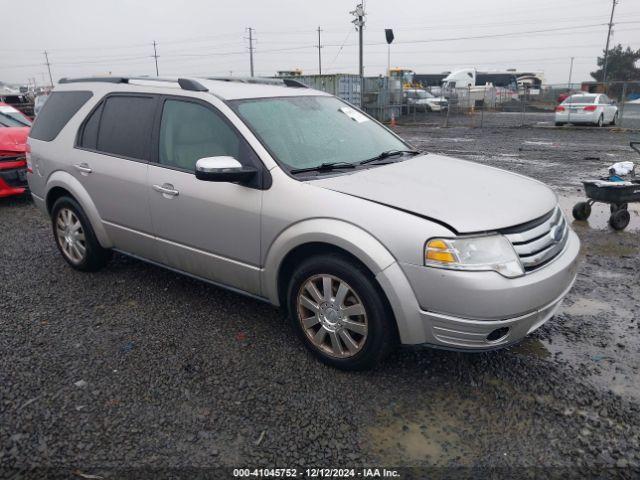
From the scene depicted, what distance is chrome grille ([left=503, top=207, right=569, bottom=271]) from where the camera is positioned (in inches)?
114

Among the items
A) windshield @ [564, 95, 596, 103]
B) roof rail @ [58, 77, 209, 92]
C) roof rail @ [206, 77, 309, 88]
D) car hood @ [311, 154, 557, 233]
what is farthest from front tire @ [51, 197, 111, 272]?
windshield @ [564, 95, 596, 103]

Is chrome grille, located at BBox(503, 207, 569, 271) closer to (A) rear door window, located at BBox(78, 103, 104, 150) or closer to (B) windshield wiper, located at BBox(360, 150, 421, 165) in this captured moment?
(B) windshield wiper, located at BBox(360, 150, 421, 165)

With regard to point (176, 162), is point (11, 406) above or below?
below

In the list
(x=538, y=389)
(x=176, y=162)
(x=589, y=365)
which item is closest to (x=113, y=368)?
(x=176, y=162)

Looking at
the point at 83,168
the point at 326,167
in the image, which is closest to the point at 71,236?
the point at 83,168

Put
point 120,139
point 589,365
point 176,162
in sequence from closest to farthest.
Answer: point 589,365 < point 176,162 < point 120,139

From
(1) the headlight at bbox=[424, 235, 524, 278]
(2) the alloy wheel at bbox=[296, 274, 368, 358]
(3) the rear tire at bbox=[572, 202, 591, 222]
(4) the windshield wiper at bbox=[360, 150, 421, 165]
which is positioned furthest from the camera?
(3) the rear tire at bbox=[572, 202, 591, 222]

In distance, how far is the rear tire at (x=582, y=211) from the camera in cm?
683

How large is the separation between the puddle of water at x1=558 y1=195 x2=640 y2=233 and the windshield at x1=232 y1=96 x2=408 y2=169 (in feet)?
12.1

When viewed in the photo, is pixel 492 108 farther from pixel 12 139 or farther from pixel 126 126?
pixel 126 126

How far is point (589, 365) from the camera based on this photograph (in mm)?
3373

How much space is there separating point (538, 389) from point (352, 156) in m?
1.98

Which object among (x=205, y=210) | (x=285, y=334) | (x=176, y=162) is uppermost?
(x=176, y=162)

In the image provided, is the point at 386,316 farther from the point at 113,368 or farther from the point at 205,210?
the point at 113,368
